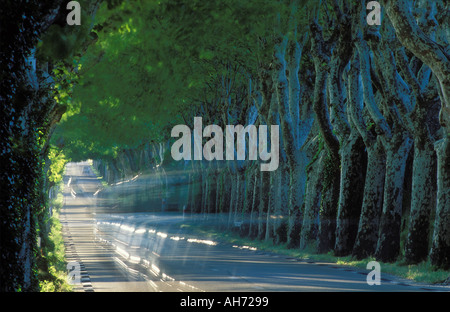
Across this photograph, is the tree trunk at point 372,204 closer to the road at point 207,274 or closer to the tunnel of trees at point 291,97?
the tunnel of trees at point 291,97

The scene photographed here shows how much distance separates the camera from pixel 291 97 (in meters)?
33.3

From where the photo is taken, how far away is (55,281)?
16438 mm

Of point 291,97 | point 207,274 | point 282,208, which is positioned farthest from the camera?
point 282,208

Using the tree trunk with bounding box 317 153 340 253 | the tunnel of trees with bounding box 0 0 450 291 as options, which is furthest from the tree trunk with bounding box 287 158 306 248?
the tree trunk with bounding box 317 153 340 253

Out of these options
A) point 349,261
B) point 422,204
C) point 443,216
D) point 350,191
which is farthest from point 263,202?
point 443,216

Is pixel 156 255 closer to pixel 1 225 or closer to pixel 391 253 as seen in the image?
pixel 391 253

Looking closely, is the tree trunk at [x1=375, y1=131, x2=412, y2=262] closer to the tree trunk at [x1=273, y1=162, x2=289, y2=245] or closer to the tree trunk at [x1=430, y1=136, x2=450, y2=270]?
the tree trunk at [x1=430, y1=136, x2=450, y2=270]

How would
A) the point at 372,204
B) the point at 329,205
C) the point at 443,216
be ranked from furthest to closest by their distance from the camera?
the point at 329,205 < the point at 372,204 < the point at 443,216

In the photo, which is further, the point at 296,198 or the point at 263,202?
the point at 263,202

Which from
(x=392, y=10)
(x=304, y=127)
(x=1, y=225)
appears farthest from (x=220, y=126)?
(x=1, y=225)

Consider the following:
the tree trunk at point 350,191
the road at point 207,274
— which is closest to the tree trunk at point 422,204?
the road at point 207,274

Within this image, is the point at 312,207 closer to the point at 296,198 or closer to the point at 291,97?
the point at 296,198

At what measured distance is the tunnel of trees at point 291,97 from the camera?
39.1 feet

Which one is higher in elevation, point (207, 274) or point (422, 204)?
point (422, 204)
